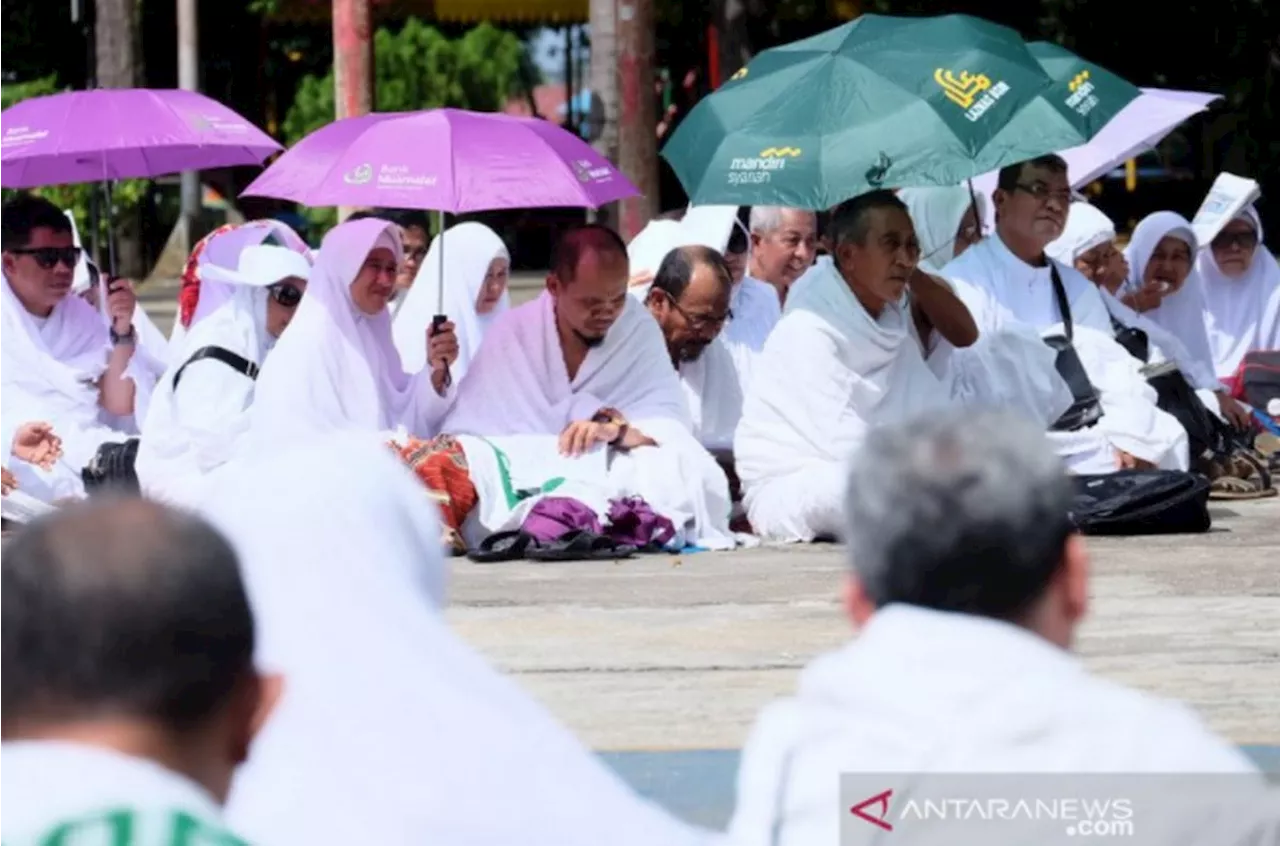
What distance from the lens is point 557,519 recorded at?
27.9 feet

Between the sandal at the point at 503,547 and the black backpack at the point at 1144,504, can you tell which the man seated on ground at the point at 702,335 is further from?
the black backpack at the point at 1144,504

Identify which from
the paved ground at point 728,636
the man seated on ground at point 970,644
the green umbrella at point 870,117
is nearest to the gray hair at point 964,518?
the man seated on ground at point 970,644

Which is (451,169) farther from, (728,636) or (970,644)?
(970,644)

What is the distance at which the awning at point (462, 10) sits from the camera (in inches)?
883

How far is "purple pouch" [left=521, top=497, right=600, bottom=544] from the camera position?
8.49 metres

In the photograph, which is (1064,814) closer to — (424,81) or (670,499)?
(670,499)

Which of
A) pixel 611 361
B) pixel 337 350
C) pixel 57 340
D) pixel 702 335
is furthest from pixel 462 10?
pixel 337 350

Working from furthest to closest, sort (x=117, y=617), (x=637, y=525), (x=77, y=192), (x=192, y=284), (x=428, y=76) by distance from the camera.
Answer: (x=428, y=76) < (x=77, y=192) < (x=192, y=284) < (x=637, y=525) < (x=117, y=617)

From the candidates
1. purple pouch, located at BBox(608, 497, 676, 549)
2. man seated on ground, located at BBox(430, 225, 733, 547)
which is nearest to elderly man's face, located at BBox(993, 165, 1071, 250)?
man seated on ground, located at BBox(430, 225, 733, 547)

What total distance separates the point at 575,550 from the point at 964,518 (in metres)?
5.95

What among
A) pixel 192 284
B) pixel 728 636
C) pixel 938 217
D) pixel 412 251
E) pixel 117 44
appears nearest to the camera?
pixel 728 636

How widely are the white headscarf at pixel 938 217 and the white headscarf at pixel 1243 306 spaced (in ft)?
7.12

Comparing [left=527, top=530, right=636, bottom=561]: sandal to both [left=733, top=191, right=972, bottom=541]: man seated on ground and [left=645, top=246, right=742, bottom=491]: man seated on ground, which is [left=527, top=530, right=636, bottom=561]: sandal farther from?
[left=645, top=246, right=742, bottom=491]: man seated on ground

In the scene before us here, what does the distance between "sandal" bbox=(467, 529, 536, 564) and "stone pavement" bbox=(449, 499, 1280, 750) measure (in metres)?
0.09
